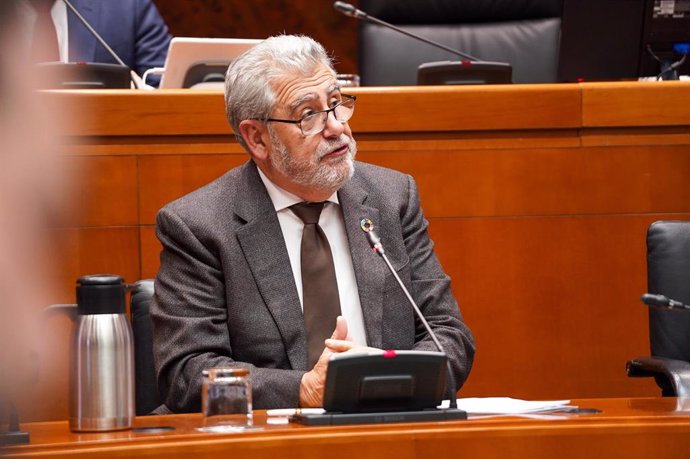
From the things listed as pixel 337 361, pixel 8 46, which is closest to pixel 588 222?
pixel 337 361

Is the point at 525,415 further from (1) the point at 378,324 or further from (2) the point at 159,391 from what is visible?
(2) the point at 159,391

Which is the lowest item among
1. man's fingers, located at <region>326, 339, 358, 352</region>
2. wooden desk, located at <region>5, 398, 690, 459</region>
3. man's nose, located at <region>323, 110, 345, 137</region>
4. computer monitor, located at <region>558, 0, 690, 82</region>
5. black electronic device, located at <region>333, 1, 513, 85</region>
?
wooden desk, located at <region>5, 398, 690, 459</region>

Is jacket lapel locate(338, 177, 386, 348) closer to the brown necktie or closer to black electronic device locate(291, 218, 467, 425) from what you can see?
the brown necktie

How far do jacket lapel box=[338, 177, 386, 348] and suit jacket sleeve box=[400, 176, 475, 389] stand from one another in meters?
0.09

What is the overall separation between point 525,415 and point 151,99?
1821 mm

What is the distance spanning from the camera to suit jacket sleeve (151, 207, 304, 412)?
200 cm

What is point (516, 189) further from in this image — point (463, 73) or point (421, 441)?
point (421, 441)

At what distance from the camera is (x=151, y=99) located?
9.76ft

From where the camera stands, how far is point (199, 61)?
3.40 meters

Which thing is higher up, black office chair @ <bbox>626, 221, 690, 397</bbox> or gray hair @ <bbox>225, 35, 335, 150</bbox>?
gray hair @ <bbox>225, 35, 335, 150</bbox>

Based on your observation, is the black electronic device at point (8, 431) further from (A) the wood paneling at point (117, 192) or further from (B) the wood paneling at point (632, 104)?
(B) the wood paneling at point (632, 104)

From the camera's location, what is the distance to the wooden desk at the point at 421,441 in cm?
128

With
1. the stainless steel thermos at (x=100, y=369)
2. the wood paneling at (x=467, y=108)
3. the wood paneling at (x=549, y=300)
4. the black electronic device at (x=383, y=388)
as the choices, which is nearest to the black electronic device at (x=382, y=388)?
the black electronic device at (x=383, y=388)

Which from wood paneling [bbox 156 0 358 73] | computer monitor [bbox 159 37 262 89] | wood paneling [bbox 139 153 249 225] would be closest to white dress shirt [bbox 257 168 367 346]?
wood paneling [bbox 139 153 249 225]
